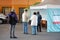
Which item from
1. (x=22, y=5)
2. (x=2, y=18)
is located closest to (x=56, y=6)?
(x=2, y=18)

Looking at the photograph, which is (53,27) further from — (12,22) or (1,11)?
(1,11)

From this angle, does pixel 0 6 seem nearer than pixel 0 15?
No

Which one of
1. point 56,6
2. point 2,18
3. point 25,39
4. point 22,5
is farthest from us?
point 22,5

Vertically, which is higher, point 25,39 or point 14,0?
point 14,0

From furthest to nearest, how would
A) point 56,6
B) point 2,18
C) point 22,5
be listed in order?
point 22,5, point 2,18, point 56,6

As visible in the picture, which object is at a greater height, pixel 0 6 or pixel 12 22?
pixel 0 6

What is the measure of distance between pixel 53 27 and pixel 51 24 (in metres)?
Answer: 0.33

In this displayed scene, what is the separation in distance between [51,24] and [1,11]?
24944 mm

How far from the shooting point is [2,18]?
3938 cm

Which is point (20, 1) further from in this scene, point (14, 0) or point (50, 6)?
point (50, 6)

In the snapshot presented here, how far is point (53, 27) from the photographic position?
2097 cm

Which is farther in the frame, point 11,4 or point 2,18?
point 11,4

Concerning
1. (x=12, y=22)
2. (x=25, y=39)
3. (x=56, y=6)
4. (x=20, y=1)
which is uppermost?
(x=20, y=1)

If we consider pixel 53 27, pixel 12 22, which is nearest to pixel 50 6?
pixel 53 27
